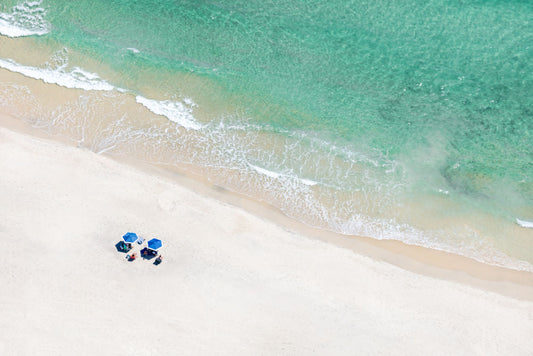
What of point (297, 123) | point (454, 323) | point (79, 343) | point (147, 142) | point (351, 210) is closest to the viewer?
point (79, 343)

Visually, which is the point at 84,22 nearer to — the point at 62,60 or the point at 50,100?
the point at 62,60

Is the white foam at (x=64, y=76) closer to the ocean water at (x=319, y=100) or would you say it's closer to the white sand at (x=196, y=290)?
the ocean water at (x=319, y=100)

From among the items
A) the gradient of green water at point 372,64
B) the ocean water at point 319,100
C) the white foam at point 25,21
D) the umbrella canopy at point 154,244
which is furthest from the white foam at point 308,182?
the white foam at point 25,21

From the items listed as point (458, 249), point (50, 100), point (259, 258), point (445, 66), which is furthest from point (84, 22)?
point (458, 249)

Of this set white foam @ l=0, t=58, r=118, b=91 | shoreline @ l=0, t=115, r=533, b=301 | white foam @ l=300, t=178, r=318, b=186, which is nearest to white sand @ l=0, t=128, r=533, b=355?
shoreline @ l=0, t=115, r=533, b=301

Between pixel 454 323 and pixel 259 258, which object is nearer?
pixel 454 323
